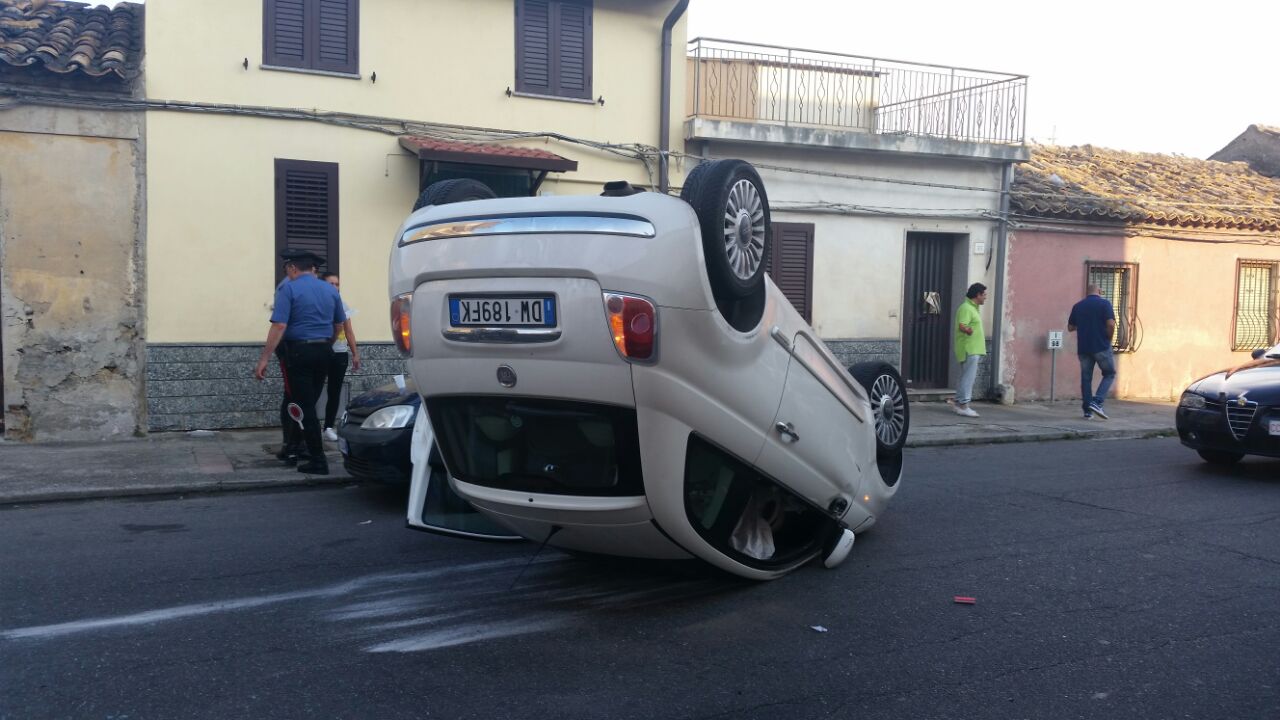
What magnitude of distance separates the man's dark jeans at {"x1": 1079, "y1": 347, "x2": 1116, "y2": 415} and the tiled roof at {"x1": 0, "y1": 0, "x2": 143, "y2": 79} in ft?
Result: 39.7

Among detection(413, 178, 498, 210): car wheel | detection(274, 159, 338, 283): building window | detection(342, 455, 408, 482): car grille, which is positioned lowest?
detection(342, 455, 408, 482): car grille

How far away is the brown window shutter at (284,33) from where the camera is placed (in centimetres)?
1105

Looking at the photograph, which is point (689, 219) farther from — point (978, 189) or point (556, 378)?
point (978, 189)

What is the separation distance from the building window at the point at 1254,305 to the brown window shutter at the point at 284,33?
594 inches

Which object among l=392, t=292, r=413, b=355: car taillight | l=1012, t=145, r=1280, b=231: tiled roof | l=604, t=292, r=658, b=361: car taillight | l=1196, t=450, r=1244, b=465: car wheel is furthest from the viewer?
l=1012, t=145, r=1280, b=231: tiled roof

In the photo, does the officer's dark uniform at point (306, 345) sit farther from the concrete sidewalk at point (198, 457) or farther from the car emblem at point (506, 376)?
the car emblem at point (506, 376)

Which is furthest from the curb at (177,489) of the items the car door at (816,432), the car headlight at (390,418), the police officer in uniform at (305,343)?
the car door at (816,432)

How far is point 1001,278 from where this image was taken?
49.9ft

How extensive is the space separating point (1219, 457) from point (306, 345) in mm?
8460

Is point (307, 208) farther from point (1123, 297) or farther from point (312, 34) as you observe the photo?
point (1123, 297)

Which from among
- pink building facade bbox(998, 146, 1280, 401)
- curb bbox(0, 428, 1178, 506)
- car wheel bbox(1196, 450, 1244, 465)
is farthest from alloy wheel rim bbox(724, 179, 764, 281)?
pink building facade bbox(998, 146, 1280, 401)

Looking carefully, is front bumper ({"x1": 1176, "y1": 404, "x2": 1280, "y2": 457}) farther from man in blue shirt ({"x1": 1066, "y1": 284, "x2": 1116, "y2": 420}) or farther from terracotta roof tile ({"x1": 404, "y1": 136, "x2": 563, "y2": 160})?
terracotta roof tile ({"x1": 404, "y1": 136, "x2": 563, "y2": 160})

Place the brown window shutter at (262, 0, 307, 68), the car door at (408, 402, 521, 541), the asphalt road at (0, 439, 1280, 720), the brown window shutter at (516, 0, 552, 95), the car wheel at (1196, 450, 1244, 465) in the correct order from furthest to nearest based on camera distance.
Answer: the brown window shutter at (516, 0, 552, 95)
the brown window shutter at (262, 0, 307, 68)
the car wheel at (1196, 450, 1244, 465)
the car door at (408, 402, 521, 541)
the asphalt road at (0, 439, 1280, 720)

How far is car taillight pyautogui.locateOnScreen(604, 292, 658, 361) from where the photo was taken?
13.3 ft
